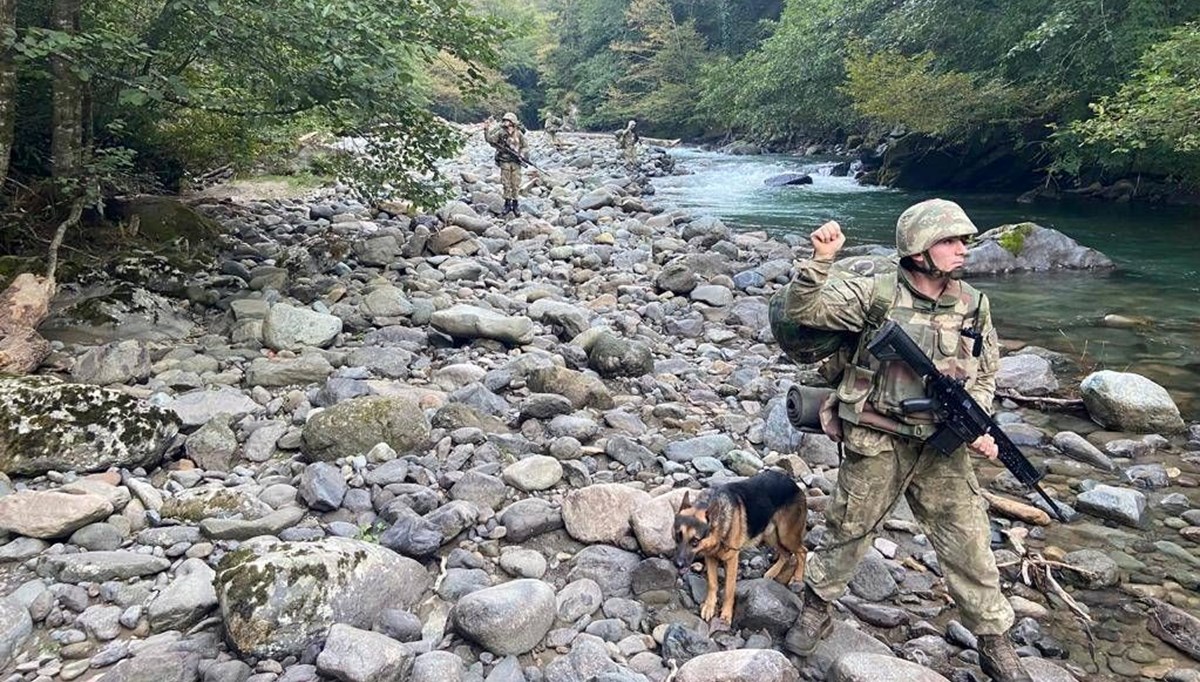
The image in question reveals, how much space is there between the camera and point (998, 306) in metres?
10.8

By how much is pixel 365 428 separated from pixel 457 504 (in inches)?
43.7

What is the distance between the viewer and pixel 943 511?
11.1 ft

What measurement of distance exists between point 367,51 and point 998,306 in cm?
902

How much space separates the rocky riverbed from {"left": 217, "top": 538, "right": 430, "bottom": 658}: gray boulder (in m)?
0.01

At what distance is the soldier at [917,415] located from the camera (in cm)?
314

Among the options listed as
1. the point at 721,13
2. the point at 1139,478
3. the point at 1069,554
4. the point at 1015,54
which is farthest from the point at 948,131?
the point at 721,13

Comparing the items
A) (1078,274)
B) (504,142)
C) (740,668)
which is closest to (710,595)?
(740,668)

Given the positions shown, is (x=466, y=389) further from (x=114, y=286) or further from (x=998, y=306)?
(x=998, y=306)

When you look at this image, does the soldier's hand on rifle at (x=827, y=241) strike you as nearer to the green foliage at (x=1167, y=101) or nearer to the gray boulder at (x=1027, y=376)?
the gray boulder at (x=1027, y=376)

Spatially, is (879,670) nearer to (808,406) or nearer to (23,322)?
(808,406)

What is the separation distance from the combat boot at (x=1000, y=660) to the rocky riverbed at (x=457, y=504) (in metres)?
0.10

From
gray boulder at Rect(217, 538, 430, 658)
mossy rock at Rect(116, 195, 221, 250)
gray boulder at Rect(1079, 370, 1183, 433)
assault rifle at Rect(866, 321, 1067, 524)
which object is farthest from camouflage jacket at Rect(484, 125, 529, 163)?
assault rifle at Rect(866, 321, 1067, 524)

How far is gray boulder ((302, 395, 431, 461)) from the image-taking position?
4941 mm

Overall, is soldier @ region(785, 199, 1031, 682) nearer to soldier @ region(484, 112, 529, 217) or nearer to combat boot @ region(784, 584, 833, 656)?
combat boot @ region(784, 584, 833, 656)
